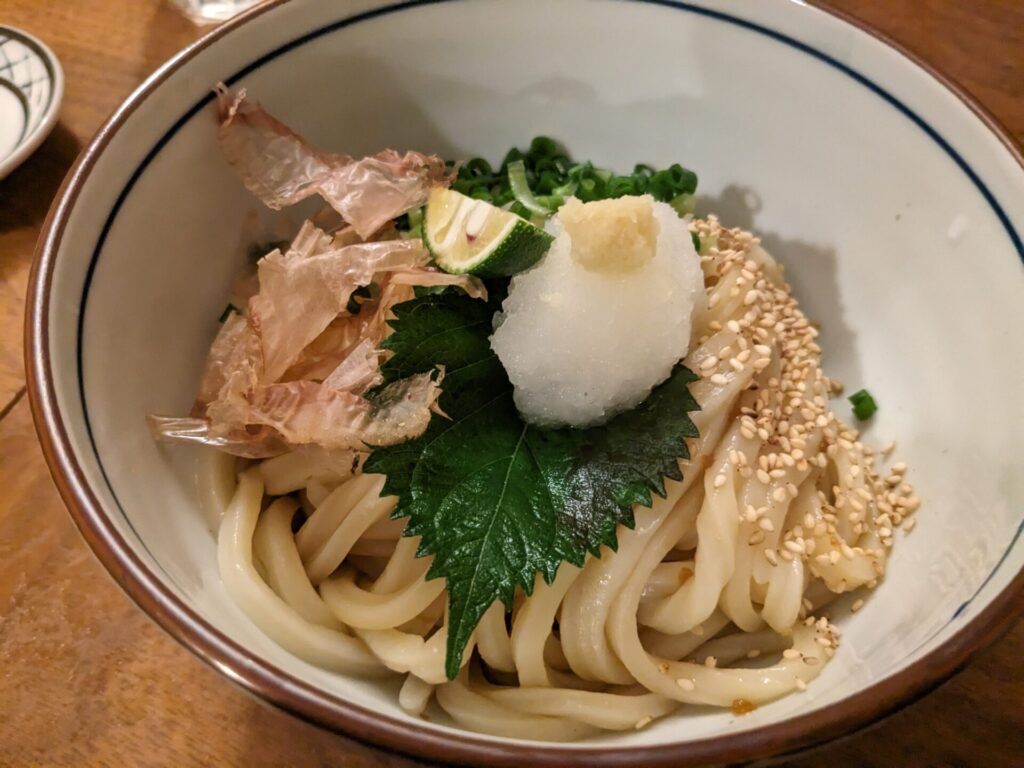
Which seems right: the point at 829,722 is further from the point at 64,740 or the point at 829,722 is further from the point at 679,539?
the point at 64,740

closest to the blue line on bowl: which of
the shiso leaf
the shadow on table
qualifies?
the shiso leaf

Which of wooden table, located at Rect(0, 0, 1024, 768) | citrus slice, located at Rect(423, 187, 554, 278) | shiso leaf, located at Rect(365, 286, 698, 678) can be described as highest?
citrus slice, located at Rect(423, 187, 554, 278)

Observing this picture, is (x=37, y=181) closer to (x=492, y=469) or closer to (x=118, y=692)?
(x=118, y=692)

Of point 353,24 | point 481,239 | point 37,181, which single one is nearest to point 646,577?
point 481,239

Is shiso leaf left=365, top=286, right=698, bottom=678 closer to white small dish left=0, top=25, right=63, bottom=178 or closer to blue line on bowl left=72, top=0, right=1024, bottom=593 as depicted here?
blue line on bowl left=72, top=0, right=1024, bottom=593

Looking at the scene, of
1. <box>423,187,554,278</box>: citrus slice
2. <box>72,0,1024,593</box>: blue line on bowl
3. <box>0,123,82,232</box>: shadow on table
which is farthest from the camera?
<box>0,123,82,232</box>: shadow on table

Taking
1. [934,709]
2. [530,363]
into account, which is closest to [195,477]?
[530,363]

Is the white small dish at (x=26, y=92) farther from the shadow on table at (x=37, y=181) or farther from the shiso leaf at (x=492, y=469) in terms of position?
the shiso leaf at (x=492, y=469)
